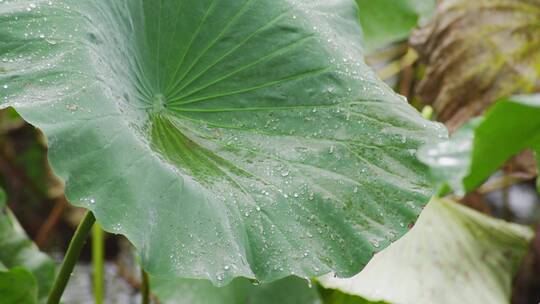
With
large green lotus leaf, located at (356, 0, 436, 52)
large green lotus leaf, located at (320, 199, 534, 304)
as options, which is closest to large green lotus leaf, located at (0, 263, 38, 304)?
large green lotus leaf, located at (320, 199, 534, 304)

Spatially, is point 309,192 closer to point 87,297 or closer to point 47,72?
point 47,72

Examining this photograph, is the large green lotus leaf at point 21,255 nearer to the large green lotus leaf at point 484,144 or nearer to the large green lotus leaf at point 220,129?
the large green lotus leaf at point 220,129

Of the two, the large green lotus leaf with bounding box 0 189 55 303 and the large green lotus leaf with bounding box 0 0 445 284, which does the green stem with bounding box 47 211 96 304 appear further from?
the large green lotus leaf with bounding box 0 189 55 303

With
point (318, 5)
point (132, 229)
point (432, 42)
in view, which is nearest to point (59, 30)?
point (132, 229)

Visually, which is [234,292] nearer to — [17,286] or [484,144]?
[17,286]

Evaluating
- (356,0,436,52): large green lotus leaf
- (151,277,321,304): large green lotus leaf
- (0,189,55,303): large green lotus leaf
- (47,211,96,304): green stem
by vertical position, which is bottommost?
(151,277,321,304): large green lotus leaf

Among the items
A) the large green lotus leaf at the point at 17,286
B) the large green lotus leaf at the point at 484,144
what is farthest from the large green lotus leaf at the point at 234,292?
the large green lotus leaf at the point at 484,144

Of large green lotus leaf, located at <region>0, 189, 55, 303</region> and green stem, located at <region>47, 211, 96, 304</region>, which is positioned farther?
large green lotus leaf, located at <region>0, 189, 55, 303</region>

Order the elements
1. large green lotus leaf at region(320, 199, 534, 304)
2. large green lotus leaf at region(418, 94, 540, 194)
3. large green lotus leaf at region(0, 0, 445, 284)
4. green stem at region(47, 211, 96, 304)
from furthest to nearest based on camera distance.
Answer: large green lotus leaf at region(320, 199, 534, 304)
green stem at region(47, 211, 96, 304)
large green lotus leaf at region(0, 0, 445, 284)
large green lotus leaf at region(418, 94, 540, 194)
